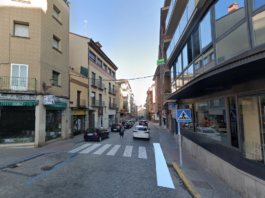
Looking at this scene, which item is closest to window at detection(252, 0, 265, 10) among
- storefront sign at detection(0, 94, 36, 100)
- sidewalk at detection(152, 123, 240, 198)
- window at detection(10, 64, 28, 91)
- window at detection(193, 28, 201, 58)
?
window at detection(193, 28, 201, 58)

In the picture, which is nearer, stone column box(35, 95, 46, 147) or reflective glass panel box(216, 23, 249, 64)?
reflective glass panel box(216, 23, 249, 64)

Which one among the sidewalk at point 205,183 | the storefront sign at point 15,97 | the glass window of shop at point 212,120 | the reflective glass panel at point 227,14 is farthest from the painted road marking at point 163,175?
the storefront sign at point 15,97

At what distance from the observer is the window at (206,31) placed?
5.56 metres

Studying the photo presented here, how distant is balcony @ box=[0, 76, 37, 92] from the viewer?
9602 mm

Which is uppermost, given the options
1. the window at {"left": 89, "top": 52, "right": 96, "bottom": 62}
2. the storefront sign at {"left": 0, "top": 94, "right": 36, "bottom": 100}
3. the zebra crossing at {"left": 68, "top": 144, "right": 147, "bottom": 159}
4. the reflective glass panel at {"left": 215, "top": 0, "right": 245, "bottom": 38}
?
the window at {"left": 89, "top": 52, "right": 96, "bottom": 62}

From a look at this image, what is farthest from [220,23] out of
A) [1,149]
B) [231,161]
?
[1,149]

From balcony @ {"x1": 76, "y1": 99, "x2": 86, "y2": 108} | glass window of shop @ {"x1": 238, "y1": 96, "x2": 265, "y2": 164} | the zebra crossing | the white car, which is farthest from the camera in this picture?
balcony @ {"x1": 76, "y1": 99, "x2": 86, "y2": 108}

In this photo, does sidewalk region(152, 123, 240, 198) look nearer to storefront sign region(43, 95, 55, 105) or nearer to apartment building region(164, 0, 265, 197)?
apartment building region(164, 0, 265, 197)

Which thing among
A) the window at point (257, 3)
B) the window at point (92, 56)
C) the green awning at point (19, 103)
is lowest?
the green awning at point (19, 103)

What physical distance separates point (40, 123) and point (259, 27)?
12716 mm

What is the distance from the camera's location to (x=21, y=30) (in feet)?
34.7

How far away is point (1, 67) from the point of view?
32.0 ft

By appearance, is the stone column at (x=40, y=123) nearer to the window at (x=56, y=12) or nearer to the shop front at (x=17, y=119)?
the shop front at (x=17, y=119)

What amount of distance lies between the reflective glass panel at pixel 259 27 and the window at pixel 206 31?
2.13 meters
